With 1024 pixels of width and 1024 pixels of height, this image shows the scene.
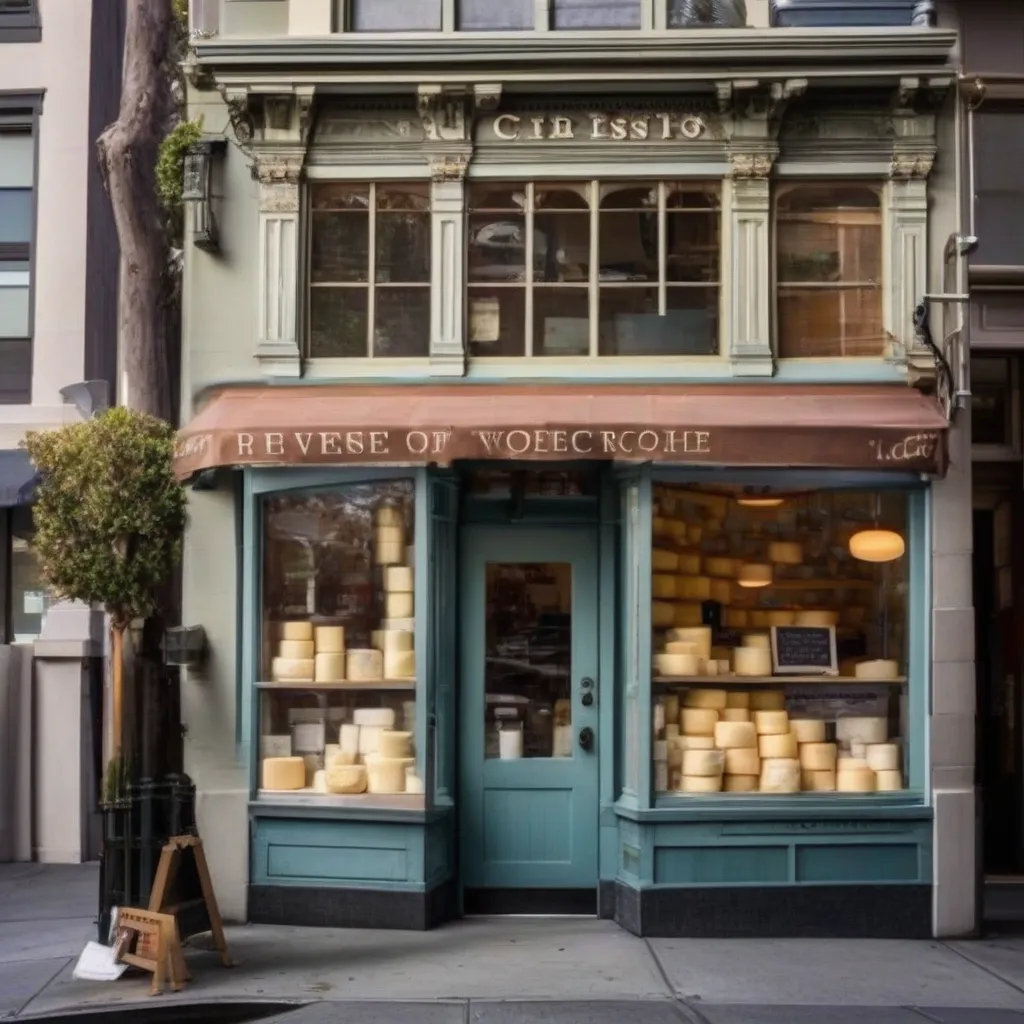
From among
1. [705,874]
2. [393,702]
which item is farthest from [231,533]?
[705,874]

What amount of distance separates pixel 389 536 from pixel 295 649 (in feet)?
3.36

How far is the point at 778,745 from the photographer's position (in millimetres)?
10312

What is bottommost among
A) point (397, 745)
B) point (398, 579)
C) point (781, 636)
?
point (397, 745)

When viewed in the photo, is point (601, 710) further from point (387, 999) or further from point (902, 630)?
point (387, 999)

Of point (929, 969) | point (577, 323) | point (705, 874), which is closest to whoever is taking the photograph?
point (929, 969)

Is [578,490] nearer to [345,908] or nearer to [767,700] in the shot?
[767,700]

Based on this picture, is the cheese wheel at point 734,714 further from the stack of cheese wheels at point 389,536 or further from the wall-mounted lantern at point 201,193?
the wall-mounted lantern at point 201,193

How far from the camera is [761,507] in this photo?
1050cm

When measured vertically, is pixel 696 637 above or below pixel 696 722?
above

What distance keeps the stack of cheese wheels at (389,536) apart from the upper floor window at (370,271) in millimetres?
1145

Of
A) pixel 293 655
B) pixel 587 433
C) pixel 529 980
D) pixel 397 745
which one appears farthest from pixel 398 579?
pixel 529 980

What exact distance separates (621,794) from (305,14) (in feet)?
19.4

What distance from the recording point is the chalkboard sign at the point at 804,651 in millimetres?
10445

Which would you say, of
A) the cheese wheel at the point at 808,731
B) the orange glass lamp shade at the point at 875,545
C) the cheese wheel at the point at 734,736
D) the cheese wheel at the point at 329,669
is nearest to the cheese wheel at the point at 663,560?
the cheese wheel at the point at 734,736
